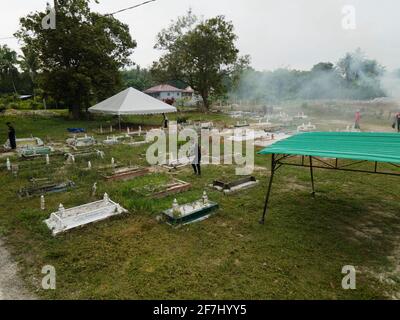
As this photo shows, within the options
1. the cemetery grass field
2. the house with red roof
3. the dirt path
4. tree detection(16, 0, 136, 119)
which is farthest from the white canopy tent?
the house with red roof

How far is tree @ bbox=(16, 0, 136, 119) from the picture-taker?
1105 inches

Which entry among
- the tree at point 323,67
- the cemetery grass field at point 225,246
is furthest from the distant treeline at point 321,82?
the cemetery grass field at point 225,246

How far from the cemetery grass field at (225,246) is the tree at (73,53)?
71.7 ft

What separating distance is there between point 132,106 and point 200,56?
18.6 meters

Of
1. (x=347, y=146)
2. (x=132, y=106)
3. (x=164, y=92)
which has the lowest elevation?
(x=347, y=146)

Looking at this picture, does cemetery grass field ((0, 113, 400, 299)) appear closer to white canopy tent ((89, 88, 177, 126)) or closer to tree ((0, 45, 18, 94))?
white canopy tent ((89, 88, 177, 126))

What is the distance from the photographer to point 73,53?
2911cm

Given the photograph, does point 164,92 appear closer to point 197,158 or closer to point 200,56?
point 200,56

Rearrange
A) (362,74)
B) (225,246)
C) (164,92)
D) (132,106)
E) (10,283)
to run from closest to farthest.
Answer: (10,283), (225,246), (132,106), (362,74), (164,92)

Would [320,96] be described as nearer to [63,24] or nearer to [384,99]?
[384,99]

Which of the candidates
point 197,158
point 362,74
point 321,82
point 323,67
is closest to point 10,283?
point 197,158

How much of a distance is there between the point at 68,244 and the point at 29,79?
61234 mm

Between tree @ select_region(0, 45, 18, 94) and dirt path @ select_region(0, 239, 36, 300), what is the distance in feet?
194

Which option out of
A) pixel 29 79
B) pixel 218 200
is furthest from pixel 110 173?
pixel 29 79
